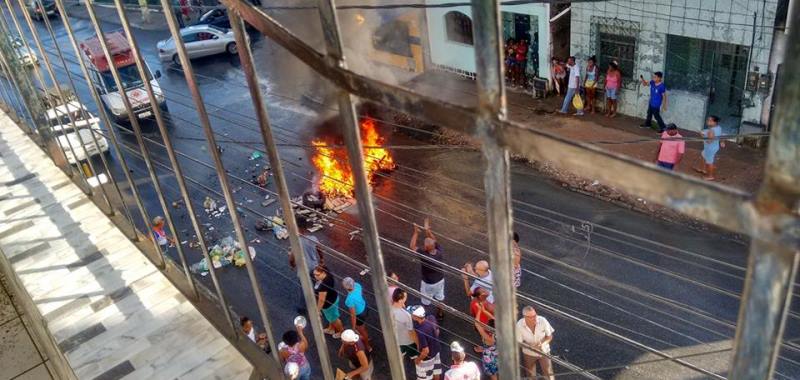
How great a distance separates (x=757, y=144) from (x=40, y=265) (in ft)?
34.0

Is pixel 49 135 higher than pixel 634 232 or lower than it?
higher

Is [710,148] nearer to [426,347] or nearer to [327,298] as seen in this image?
[426,347]

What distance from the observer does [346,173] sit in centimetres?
1127

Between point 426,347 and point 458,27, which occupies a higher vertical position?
point 458,27

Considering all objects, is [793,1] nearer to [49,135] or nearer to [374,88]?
[374,88]

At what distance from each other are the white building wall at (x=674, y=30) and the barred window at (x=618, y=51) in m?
0.15

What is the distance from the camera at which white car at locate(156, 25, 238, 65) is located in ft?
62.1

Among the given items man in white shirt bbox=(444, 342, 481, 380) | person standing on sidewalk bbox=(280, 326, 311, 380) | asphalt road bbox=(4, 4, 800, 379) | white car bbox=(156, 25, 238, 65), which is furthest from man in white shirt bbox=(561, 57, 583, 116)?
white car bbox=(156, 25, 238, 65)

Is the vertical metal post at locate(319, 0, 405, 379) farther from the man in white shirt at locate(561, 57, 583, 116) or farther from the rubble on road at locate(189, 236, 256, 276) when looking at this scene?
the man in white shirt at locate(561, 57, 583, 116)

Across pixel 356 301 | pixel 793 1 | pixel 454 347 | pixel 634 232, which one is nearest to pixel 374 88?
pixel 793 1

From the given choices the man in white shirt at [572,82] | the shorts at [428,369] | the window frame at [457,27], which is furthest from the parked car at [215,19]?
the shorts at [428,369]

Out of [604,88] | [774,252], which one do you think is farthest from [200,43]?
[774,252]

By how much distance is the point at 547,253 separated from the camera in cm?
858

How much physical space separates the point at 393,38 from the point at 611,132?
641 cm
